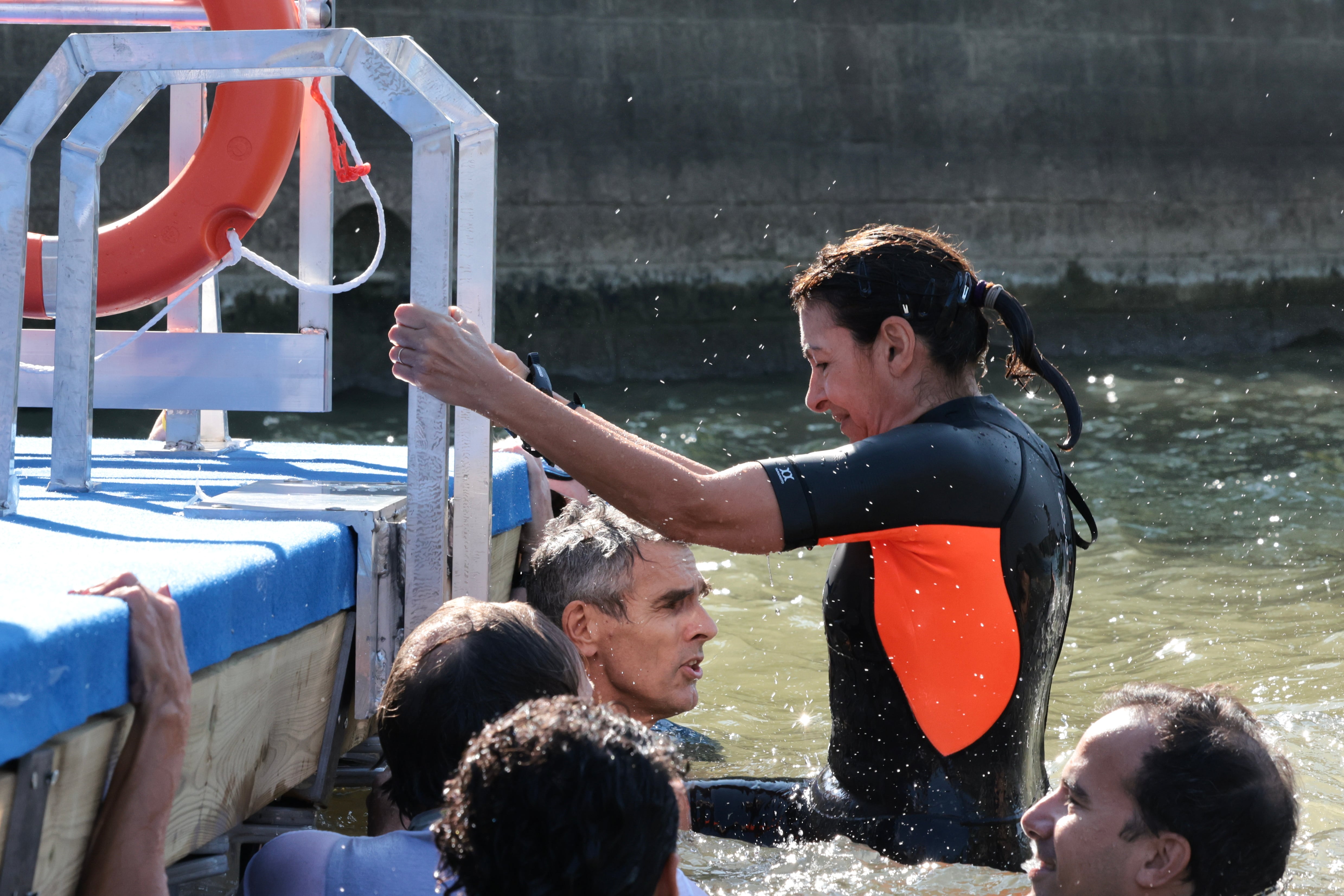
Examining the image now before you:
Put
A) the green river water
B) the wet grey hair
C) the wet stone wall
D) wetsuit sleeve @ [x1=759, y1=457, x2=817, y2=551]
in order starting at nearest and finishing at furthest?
wetsuit sleeve @ [x1=759, y1=457, x2=817, y2=551], the wet grey hair, the green river water, the wet stone wall

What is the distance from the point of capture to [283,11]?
11.5ft

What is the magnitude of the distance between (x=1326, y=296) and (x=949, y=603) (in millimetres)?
13603

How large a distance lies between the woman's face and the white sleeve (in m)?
1.05

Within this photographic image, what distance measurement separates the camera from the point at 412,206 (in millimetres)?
2623

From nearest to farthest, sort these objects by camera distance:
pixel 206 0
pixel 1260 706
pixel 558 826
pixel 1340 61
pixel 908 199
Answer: pixel 558 826 < pixel 206 0 < pixel 1260 706 < pixel 908 199 < pixel 1340 61

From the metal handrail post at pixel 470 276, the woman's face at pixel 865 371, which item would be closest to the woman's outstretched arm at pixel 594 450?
the metal handrail post at pixel 470 276

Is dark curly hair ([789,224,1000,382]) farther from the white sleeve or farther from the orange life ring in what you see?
the orange life ring

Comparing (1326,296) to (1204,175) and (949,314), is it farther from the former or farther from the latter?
(949,314)

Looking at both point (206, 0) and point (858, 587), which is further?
point (206, 0)

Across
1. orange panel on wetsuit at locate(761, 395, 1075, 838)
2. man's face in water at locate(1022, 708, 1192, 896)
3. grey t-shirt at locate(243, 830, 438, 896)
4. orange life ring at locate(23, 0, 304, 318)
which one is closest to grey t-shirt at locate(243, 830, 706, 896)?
grey t-shirt at locate(243, 830, 438, 896)

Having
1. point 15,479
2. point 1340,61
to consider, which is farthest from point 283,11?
point 1340,61

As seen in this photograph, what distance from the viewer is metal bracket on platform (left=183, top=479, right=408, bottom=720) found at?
2715 millimetres

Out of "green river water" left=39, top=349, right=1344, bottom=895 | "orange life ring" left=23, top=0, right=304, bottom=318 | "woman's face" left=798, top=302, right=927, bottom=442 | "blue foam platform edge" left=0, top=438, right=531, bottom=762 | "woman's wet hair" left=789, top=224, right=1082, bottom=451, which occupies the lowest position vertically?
"green river water" left=39, top=349, right=1344, bottom=895

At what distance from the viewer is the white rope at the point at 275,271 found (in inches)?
114
